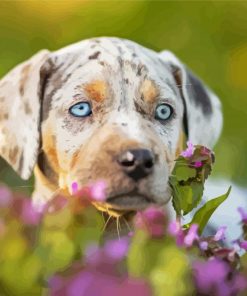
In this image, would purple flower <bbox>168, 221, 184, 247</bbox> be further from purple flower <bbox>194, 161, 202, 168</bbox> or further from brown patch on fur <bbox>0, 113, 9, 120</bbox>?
brown patch on fur <bbox>0, 113, 9, 120</bbox>

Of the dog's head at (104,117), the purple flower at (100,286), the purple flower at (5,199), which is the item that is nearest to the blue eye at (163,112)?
the dog's head at (104,117)

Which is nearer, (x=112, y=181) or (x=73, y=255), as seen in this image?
(x=73, y=255)

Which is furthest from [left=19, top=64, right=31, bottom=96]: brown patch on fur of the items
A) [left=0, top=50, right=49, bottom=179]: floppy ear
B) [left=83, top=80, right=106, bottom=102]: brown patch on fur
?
[left=83, top=80, right=106, bottom=102]: brown patch on fur

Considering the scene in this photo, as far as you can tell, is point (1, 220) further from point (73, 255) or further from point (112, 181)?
point (112, 181)

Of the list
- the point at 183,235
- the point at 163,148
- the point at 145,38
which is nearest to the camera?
the point at 183,235

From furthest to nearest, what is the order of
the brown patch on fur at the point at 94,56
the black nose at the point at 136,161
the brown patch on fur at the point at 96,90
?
1. the brown patch on fur at the point at 94,56
2. the brown patch on fur at the point at 96,90
3. the black nose at the point at 136,161

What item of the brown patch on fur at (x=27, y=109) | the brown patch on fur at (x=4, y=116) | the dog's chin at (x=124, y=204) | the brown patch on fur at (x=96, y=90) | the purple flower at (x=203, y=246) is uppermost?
the brown patch on fur at (x=96, y=90)

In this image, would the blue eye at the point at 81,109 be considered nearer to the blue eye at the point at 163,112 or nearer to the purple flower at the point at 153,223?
the blue eye at the point at 163,112

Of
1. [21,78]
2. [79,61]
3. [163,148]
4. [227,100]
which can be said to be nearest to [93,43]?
[79,61]
